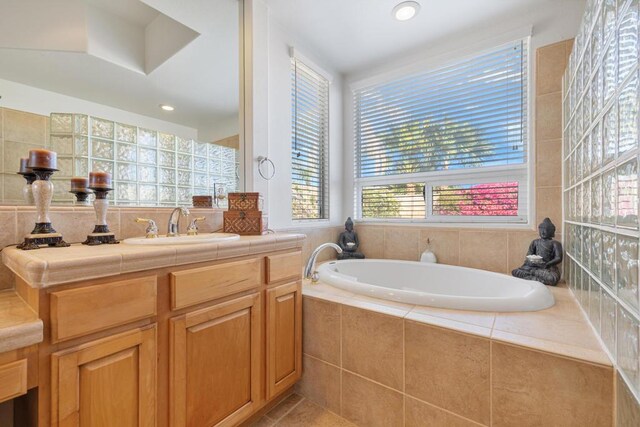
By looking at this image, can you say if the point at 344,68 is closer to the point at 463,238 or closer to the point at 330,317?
the point at 463,238

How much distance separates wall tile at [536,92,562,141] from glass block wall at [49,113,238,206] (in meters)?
2.09

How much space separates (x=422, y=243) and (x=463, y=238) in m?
0.32

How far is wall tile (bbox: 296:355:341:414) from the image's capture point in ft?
4.60

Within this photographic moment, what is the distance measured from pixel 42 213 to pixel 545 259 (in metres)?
2.50

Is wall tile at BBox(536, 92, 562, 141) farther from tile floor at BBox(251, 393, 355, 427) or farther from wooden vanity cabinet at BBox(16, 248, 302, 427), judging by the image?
tile floor at BBox(251, 393, 355, 427)

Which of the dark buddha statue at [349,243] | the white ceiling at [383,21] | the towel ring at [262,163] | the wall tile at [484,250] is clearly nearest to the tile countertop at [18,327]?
the towel ring at [262,163]

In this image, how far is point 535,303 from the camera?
131cm

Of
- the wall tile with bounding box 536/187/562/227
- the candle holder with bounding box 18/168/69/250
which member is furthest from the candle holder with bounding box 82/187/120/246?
the wall tile with bounding box 536/187/562/227

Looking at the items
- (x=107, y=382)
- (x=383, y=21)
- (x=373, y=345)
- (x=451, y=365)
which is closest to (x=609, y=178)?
(x=451, y=365)

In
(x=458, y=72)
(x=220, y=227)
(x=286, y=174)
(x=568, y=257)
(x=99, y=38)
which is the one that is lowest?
(x=568, y=257)

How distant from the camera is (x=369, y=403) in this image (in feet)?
4.22

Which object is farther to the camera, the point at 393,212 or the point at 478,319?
the point at 393,212

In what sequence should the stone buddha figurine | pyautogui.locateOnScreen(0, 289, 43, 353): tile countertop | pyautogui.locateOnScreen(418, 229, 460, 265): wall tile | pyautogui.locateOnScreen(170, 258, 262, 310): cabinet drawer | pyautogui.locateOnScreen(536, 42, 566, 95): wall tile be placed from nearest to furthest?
pyautogui.locateOnScreen(0, 289, 43, 353): tile countertop, pyautogui.locateOnScreen(170, 258, 262, 310): cabinet drawer, the stone buddha figurine, pyautogui.locateOnScreen(536, 42, 566, 95): wall tile, pyautogui.locateOnScreen(418, 229, 460, 265): wall tile

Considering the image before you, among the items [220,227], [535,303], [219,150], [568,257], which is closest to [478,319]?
[535,303]
